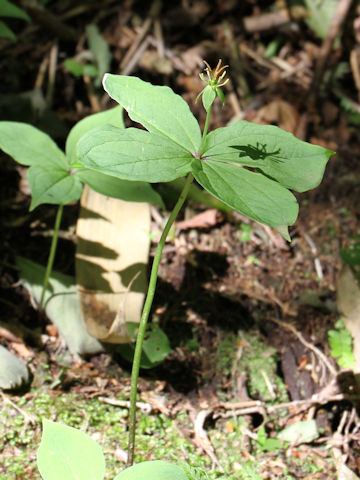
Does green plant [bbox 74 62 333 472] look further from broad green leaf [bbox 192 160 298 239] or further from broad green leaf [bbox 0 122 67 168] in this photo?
broad green leaf [bbox 0 122 67 168]

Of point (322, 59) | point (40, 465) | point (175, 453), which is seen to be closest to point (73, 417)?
point (175, 453)

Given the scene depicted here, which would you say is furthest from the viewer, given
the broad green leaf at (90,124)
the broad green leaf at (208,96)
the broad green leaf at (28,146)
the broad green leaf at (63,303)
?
the broad green leaf at (63,303)

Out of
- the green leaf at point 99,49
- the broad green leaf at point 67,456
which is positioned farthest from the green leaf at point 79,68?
the broad green leaf at point 67,456

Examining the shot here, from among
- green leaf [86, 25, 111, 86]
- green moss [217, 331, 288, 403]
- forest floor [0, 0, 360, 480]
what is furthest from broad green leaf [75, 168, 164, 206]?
green leaf [86, 25, 111, 86]

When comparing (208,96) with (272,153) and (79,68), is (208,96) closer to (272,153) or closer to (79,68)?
(272,153)

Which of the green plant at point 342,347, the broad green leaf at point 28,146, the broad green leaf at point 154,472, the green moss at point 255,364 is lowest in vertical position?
the green moss at point 255,364

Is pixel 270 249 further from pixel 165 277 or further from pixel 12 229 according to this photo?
pixel 12 229

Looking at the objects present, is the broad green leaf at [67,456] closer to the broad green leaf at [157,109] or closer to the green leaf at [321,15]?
the broad green leaf at [157,109]
